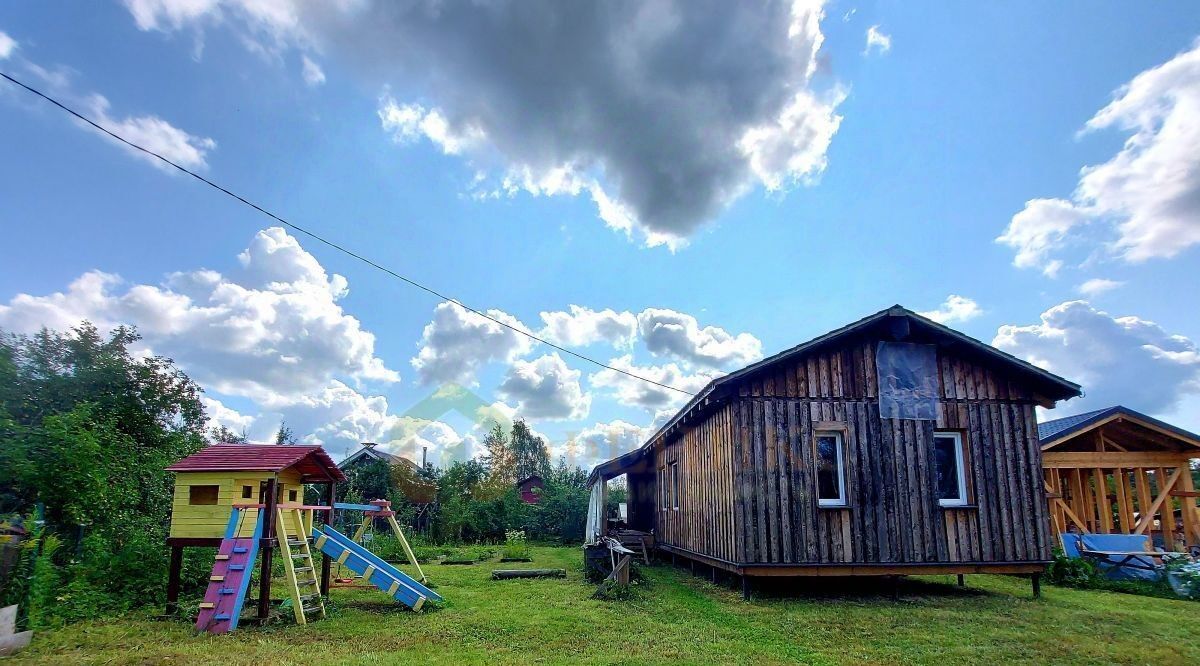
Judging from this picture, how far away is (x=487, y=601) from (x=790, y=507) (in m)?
5.16

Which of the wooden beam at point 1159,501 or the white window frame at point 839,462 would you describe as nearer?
the white window frame at point 839,462

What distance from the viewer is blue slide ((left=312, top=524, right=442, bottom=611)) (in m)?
9.42

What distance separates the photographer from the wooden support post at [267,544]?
834 cm

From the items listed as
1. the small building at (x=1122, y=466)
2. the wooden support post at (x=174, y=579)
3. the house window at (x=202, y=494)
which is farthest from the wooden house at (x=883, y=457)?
the wooden support post at (x=174, y=579)

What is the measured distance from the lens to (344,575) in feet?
44.7

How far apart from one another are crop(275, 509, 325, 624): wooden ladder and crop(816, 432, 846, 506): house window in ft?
25.9

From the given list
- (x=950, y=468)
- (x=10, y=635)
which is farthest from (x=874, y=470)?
(x=10, y=635)

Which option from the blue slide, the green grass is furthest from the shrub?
the blue slide

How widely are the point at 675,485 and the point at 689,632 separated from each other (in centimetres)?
827

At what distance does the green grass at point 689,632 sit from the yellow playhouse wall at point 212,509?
119 centimetres

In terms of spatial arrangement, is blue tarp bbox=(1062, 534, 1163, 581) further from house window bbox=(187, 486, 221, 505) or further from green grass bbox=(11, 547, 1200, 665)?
house window bbox=(187, 486, 221, 505)

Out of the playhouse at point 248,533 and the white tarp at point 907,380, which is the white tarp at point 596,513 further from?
the white tarp at point 907,380

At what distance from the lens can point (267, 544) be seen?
8.52 m

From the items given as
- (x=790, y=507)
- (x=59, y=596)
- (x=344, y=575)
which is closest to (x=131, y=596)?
(x=59, y=596)
